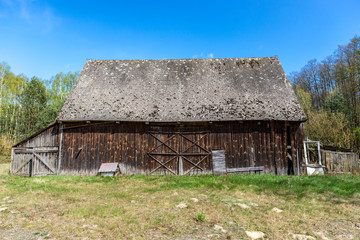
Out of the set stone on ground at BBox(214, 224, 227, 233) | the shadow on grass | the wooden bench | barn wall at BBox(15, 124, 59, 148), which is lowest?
the shadow on grass

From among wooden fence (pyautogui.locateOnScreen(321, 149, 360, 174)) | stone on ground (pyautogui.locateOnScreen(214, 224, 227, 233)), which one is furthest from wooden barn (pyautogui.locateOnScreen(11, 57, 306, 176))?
stone on ground (pyautogui.locateOnScreen(214, 224, 227, 233))

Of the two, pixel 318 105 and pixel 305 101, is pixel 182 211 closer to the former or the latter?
pixel 305 101

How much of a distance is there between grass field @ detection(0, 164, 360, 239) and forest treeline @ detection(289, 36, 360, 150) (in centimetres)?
1247

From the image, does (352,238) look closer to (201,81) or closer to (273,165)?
(273,165)

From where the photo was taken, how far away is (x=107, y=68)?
16328 mm

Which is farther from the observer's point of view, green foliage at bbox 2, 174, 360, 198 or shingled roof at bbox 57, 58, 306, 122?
shingled roof at bbox 57, 58, 306, 122

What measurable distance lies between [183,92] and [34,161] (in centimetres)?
1001

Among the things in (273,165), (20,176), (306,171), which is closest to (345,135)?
(306,171)

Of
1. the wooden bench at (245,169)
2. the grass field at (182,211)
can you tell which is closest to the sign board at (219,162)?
the wooden bench at (245,169)

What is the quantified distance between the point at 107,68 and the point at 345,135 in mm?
21150

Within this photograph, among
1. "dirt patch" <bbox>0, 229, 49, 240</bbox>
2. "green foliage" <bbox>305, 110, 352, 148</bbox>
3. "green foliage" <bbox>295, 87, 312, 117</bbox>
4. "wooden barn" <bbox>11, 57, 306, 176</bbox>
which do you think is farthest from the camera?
"green foliage" <bbox>295, 87, 312, 117</bbox>

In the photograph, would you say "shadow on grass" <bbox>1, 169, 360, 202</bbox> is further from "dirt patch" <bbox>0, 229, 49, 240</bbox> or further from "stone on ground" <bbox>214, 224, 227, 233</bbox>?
"stone on ground" <bbox>214, 224, 227, 233</bbox>

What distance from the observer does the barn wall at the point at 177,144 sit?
41.5 ft

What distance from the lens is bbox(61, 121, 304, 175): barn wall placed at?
1266 centimetres
